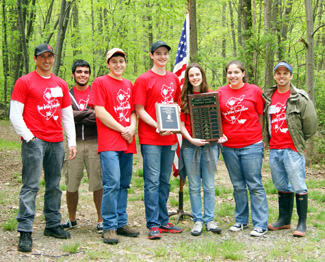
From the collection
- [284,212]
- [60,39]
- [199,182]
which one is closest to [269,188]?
[284,212]

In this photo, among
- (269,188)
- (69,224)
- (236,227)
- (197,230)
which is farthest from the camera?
(269,188)

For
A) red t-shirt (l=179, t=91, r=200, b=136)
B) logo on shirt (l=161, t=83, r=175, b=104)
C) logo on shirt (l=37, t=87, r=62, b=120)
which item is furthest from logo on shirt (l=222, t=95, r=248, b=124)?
logo on shirt (l=37, t=87, r=62, b=120)

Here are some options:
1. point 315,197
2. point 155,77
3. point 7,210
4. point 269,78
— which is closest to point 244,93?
point 155,77

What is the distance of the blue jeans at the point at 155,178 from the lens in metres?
4.88

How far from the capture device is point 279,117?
16.7 ft

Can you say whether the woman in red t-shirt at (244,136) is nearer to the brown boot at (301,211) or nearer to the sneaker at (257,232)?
the sneaker at (257,232)

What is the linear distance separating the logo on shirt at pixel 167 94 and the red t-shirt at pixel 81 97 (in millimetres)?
1270

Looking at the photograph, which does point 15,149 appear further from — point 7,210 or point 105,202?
point 105,202

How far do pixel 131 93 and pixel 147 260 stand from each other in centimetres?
227

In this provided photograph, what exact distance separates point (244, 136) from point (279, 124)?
1.82 ft

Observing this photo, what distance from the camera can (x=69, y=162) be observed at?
17.2 feet

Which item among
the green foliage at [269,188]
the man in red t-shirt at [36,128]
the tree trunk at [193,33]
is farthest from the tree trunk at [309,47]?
the man in red t-shirt at [36,128]

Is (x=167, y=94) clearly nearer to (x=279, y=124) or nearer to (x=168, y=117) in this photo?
(x=168, y=117)

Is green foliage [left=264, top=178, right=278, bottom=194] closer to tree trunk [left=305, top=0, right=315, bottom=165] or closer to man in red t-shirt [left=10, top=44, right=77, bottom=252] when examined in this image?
tree trunk [left=305, top=0, right=315, bottom=165]
